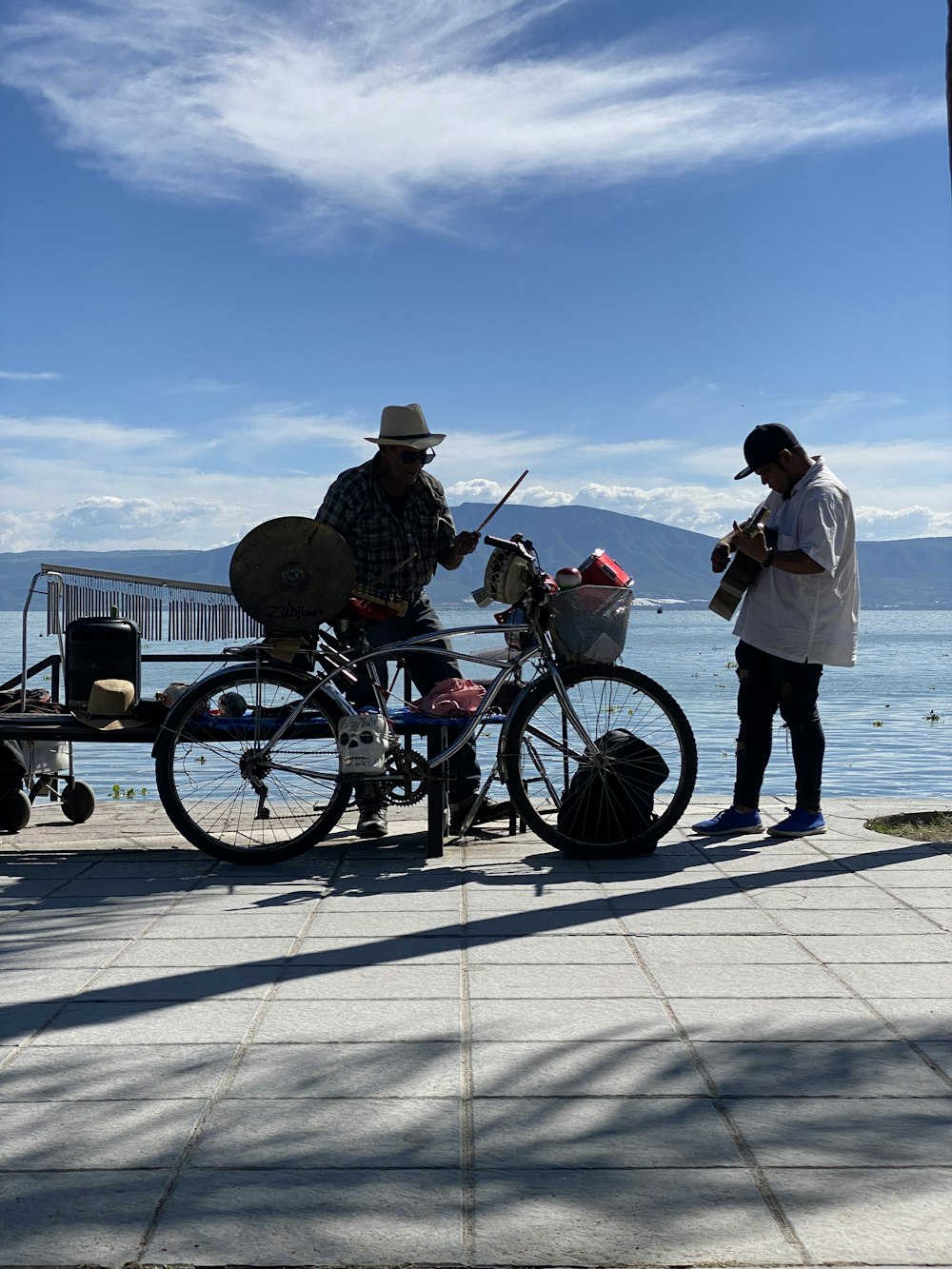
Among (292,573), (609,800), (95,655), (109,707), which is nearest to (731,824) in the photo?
(609,800)

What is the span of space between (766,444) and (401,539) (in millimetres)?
1794

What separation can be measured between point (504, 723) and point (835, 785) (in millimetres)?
8224

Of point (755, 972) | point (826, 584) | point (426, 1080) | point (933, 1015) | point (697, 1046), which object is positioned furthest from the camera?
point (826, 584)

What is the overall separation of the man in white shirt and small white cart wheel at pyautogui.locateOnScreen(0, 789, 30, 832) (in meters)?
3.53

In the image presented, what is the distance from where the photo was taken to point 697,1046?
136 inches

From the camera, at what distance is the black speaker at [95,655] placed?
648 centimetres

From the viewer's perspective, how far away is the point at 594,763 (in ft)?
20.1

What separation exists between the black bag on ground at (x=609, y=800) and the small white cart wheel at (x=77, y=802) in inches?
121

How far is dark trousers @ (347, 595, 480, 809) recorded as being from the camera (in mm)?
6492

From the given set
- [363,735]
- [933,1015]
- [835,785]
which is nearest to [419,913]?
[363,735]

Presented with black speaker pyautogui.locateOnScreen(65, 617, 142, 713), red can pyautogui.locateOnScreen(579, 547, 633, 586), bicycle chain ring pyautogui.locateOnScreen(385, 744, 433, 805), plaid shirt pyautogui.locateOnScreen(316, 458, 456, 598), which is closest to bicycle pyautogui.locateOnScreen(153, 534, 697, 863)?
bicycle chain ring pyautogui.locateOnScreen(385, 744, 433, 805)

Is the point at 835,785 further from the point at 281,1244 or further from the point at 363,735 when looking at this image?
the point at 281,1244

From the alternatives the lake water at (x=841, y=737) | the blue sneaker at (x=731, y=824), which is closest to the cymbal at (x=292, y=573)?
the lake water at (x=841, y=737)

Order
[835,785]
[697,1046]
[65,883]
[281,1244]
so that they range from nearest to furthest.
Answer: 1. [281,1244]
2. [697,1046]
3. [65,883]
4. [835,785]
